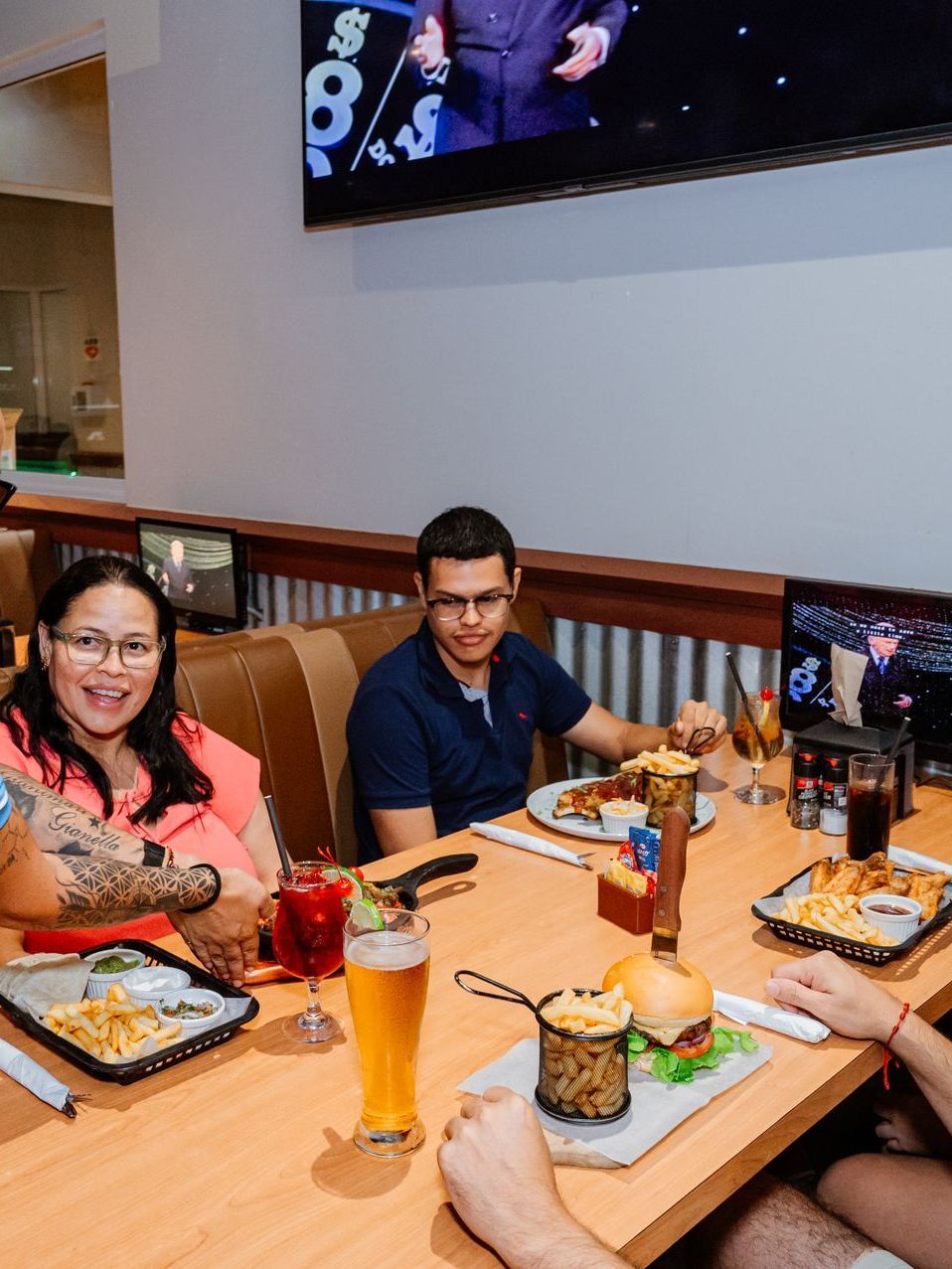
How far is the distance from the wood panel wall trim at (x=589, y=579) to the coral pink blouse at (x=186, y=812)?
1.27 metres

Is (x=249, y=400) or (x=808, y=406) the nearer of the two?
(x=808, y=406)

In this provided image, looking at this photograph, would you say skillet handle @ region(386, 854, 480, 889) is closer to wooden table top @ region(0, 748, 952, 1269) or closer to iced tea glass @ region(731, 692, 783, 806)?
wooden table top @ region(0, 748, 952, 1269)

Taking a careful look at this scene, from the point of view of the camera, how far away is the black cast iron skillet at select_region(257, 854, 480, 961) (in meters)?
1.56

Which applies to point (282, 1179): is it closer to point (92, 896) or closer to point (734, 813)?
point (92, 896)

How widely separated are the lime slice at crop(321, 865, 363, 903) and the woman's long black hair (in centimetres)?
57

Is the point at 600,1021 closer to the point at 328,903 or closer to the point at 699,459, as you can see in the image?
the point at 328,903

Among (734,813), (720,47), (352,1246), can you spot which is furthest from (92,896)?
(720,47)

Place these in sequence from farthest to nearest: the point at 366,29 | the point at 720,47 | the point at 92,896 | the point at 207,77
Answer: the point at 207,77 < the point at 366,29 < the point at 720,47 < the point at 92,896

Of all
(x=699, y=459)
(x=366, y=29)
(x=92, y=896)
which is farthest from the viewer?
(x=366, y=29)

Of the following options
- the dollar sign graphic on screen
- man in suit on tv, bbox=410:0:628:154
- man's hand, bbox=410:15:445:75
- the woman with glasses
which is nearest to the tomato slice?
the woman with glasses

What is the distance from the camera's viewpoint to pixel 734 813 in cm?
218

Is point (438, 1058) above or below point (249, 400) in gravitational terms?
below

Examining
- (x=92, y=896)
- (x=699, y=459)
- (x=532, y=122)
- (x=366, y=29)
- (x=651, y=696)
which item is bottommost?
(x=651, y=696)

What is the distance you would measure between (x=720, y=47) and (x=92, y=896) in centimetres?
235
